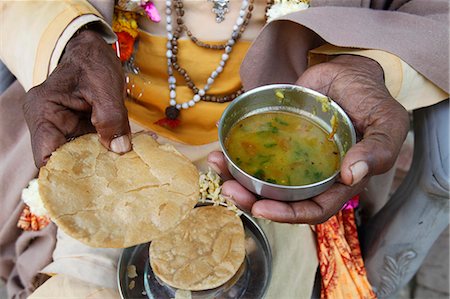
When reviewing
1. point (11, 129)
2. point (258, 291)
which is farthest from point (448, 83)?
point (11, 129)

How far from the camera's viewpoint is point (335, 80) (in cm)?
141

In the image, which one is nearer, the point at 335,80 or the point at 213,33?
the point at 335,80

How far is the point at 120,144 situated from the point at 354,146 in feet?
1.88

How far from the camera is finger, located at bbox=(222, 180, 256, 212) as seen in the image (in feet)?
3.86

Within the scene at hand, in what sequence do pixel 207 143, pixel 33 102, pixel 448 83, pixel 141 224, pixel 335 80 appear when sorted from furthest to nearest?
pixel 207 143
pixel 448 83
pixel 335 80
pixel 33 102
pixel 141 224

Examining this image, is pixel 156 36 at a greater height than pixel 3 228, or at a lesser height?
greater

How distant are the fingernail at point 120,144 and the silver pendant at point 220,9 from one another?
20.6 inches

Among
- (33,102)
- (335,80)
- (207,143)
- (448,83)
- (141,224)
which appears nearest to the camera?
(141,224)

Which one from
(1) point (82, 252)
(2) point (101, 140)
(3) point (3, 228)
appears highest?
(2) point (101, 140)

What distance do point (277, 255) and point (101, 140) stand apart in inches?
24.7

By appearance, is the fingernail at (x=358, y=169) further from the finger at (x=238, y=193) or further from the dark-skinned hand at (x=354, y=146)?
the finger at (x=238, y=193)

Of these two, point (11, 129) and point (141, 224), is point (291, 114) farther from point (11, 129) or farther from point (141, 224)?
point (11, 129)

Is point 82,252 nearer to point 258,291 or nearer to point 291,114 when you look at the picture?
point 258,291

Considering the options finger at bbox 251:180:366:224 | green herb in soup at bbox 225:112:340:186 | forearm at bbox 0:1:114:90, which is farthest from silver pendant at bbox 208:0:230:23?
finger at bbox 251:180:366:224
